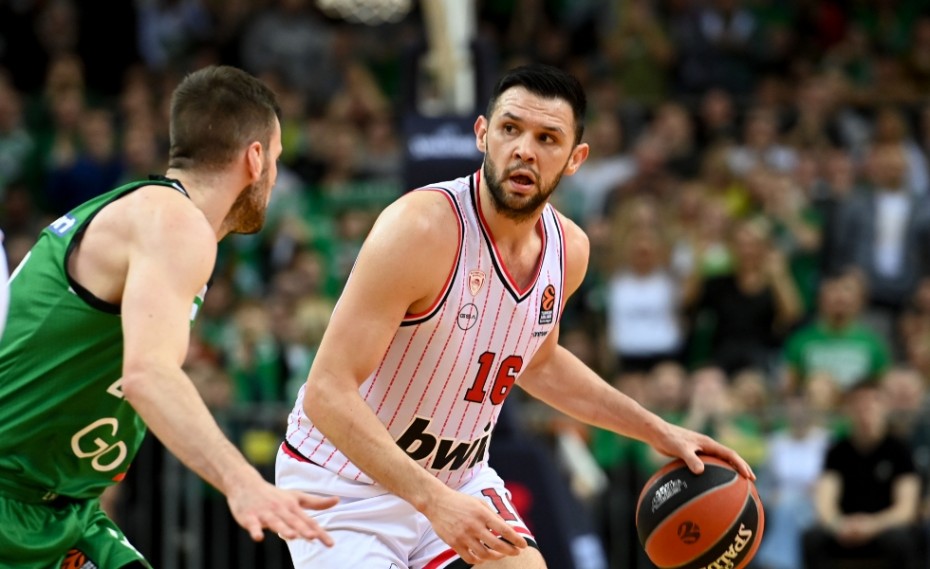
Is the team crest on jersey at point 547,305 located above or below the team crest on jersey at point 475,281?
below

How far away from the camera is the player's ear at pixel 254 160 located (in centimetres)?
470

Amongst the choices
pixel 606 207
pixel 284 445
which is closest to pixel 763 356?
pixel 606 207

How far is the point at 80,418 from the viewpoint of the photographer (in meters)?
4.54

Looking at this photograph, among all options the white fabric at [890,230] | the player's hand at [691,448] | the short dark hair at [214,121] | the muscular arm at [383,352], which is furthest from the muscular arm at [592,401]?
the white fabric at [890,230]

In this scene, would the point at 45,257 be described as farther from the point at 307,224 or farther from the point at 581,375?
the point at 307,224

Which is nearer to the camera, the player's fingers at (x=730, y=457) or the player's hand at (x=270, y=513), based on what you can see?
the player's hand at (x=270, y=513)

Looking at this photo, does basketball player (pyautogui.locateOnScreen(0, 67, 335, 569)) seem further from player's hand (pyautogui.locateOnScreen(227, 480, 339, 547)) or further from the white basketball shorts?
the white basketball shorts

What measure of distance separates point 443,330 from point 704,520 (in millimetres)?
1233

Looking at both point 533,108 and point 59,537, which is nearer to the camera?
point 59,537

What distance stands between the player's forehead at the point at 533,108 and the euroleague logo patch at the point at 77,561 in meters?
1.97

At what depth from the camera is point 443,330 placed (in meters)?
5.00

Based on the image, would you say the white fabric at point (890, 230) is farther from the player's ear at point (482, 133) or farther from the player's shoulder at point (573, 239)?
the player's ear at point (482, 133)

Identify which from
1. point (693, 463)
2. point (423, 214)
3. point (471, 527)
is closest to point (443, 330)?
point (423, 214)

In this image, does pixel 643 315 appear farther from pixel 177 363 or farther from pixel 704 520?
pixel 177 363
